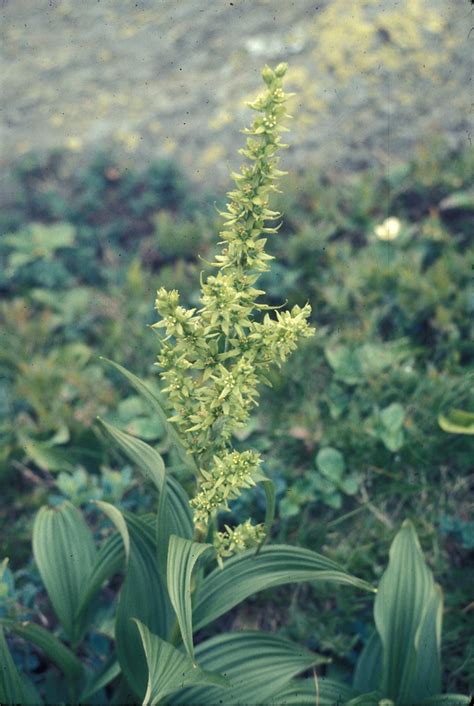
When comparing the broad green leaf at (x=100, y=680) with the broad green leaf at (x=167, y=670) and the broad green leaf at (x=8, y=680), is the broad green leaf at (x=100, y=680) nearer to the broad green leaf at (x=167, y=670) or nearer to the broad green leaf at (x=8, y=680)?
the broad green leaf at (x=8, y=680)

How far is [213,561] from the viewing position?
2541 millimetres

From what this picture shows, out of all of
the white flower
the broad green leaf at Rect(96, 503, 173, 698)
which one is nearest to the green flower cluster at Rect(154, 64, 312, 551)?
the broad green leaf at Rect(96, 503, 173, 698)

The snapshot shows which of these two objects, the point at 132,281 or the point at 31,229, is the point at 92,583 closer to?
the point at 132,281

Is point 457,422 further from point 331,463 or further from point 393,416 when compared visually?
point 331,463

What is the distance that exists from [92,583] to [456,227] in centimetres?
307

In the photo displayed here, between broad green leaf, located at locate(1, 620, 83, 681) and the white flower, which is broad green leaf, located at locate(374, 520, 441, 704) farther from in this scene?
the white flower

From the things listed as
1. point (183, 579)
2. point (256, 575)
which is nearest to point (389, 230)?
point (256, 575)

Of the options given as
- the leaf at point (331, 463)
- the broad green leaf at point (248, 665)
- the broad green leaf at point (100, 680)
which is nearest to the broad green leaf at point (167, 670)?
the broad green leaf at point (248, 665)

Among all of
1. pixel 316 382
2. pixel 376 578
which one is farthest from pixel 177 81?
pixel 376 578

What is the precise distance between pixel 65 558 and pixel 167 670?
85 centimetres

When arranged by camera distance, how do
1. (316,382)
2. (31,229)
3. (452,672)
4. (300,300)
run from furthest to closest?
(31,229), (300,300), (316,382), (452,672)

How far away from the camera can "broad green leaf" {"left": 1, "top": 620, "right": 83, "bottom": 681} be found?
219cm

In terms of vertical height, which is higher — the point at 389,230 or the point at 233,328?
the point at 389,230

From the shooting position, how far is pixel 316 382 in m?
3.60
